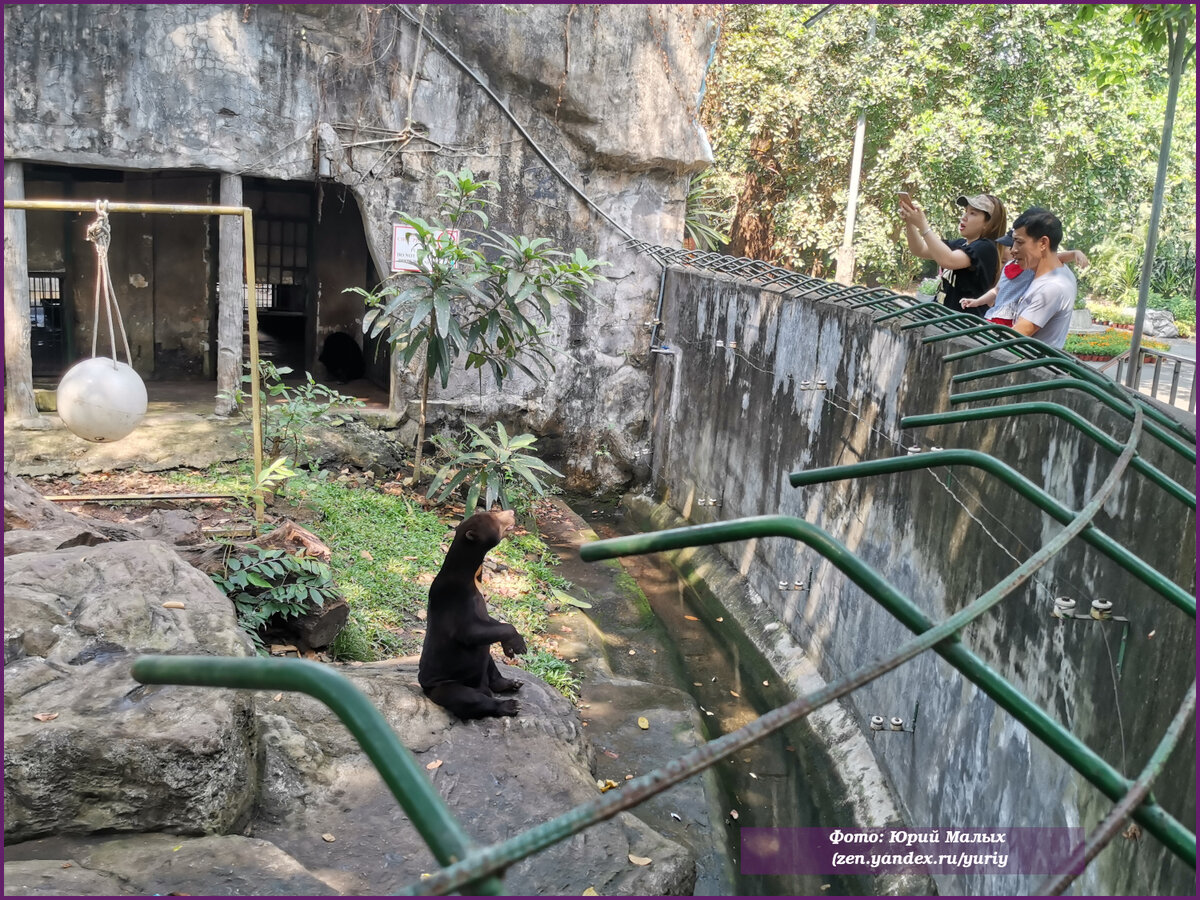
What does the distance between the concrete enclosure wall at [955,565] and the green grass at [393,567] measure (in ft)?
5.88

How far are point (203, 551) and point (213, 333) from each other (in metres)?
7.74

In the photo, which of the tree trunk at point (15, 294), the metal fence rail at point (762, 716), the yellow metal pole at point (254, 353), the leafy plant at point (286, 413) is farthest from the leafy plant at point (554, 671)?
the tree trunk at point (15, 294)

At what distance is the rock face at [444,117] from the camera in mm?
9344

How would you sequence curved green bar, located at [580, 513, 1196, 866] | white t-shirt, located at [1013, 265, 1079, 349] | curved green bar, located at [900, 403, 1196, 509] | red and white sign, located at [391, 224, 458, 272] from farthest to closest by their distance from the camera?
red and white sign, located at [391, 224, 458, 272], white t-shirt, located at [1013, 265, 1079, 349], curved green bar, located at [900, 403, 1196, 509], curved green bar, located at [580, 513, 1196, 866]

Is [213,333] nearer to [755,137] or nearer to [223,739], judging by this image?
[755,137]

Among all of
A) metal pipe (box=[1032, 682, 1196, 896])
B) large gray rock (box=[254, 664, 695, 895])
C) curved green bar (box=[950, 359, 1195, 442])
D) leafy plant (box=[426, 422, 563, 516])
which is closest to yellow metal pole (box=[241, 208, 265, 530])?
large gray rock (box=[254, 664, 695, 895])

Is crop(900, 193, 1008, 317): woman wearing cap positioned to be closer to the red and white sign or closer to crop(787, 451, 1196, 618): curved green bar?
crop(787, 451, 1196, 618): curved green bar

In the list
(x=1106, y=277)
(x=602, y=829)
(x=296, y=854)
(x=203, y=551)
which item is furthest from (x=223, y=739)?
(x=1106, y=277)

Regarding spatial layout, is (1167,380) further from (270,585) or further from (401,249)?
(270,585)

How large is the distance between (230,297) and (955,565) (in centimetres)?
760

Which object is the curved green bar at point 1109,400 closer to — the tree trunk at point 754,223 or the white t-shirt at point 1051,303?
the white t-shirt at point 1051,303

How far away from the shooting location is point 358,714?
4.15ft

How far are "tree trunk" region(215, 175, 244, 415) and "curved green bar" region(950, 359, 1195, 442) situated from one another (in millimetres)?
8005

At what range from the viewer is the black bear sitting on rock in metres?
4.94
